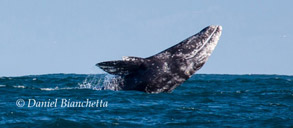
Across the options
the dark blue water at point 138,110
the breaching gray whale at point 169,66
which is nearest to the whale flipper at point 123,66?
the breaching gray whale at point 169,66

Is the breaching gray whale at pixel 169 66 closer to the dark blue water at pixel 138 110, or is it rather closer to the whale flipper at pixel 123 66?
the whale flipper at pixel 123 66

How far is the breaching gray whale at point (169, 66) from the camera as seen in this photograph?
776 inches

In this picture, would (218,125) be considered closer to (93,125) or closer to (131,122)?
(131,122)

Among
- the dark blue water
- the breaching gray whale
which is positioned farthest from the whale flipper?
the dark blue water

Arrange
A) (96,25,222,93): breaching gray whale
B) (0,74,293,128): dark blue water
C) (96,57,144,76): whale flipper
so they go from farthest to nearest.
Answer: (96,25,222,93): breaching gray whale → (96,57,144,76): whale flipper → (0,74,293,128): dark blue water

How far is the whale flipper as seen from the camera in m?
18.3

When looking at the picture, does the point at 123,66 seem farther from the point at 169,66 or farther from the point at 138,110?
the point at 169,66

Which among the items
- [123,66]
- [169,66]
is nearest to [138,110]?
[123,66]

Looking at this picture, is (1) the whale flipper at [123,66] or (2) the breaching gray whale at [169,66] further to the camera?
(2) the breaching gray whale at [169,66]

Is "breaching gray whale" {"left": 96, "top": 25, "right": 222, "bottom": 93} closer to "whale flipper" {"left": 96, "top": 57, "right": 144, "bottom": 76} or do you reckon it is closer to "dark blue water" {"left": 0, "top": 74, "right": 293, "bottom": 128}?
"whale flipper" {"left": 96, "top": 57, "right": 144, "bottom": 76}

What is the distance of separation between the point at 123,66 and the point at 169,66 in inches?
77.2

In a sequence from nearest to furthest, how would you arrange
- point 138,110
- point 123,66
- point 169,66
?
point 138,110 < point 123,66 < point 169,66

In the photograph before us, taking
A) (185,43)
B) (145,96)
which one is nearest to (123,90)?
(145,96)

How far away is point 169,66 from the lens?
19812 mm
